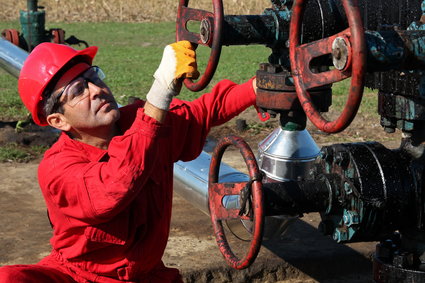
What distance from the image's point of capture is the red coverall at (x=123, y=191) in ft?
7.66

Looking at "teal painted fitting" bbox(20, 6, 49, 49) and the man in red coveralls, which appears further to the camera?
"teal painted fitting" bbox(20, 6, 49, 49)

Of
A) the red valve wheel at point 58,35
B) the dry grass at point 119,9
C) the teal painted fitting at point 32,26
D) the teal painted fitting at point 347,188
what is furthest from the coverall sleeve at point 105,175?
the dry grass at point 119,9

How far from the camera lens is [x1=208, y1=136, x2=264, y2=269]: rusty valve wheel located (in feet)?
6.85

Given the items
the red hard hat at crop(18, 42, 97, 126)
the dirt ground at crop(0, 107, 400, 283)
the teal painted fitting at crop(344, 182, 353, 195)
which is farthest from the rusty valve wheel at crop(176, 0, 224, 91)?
the dirt ground at crop(0, 107, 400, 283)

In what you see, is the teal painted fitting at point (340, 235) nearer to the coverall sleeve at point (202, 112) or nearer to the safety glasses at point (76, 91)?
the coverall sleeve at point (202, 112)

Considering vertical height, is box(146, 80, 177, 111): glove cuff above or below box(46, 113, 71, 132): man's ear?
above

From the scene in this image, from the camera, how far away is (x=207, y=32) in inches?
90.9

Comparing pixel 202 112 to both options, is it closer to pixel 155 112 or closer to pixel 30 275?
pixel 155 112

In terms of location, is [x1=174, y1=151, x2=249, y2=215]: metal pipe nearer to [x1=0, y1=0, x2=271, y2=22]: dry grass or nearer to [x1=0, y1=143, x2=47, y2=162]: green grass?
[x1=0, y1=143, x2=47, y2=162]: green grass

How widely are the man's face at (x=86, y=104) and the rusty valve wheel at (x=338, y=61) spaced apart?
2.79 ft

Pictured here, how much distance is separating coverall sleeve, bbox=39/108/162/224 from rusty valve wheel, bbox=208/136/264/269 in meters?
0.23

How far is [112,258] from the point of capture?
8.89 ft

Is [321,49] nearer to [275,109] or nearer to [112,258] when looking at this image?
[275,109]

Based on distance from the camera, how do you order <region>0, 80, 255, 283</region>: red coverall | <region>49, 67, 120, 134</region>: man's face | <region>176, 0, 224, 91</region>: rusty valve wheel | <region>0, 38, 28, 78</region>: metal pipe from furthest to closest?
1. <region>0, 38, 28, 78</region>: metal pipe
2. <region>49, 67, 120, 134</region>: man's face
3. <region>0, 80, 255, 283</region>: red coverall
4. <region>176, 0, 224, 91</region>: rusty valve wheel
